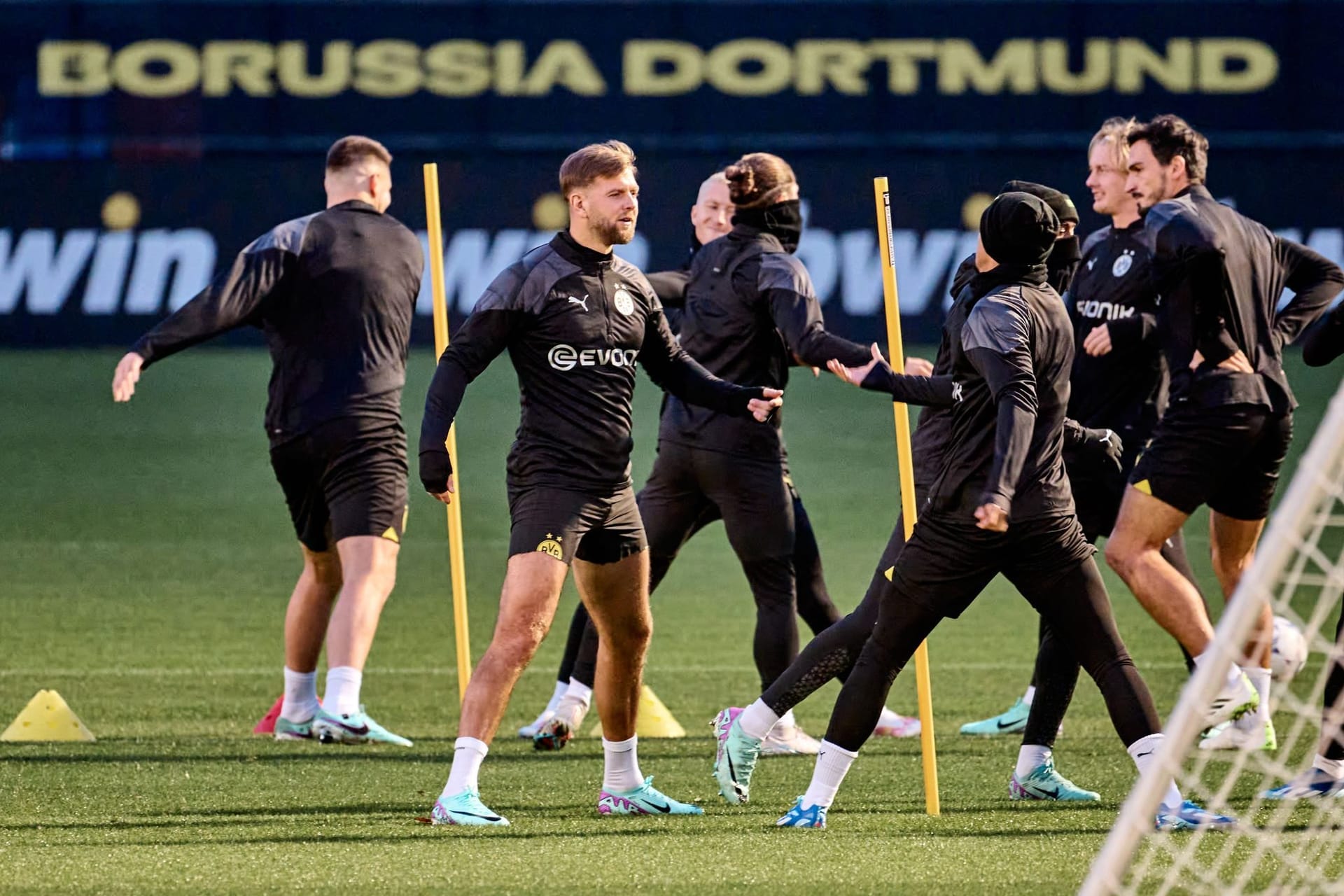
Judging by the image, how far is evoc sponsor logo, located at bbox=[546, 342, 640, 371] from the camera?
22.0ft

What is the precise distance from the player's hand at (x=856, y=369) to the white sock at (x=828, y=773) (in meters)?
1.10

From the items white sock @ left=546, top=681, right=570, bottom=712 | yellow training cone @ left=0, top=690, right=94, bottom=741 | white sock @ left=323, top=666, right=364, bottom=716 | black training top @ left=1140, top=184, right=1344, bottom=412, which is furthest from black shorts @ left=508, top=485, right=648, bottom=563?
yellow training cone @ left=0, top=690, right=94, bottom=741

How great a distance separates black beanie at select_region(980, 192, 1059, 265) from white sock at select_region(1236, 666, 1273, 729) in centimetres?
236

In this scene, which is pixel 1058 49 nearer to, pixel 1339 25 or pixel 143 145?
pixel 1339 25

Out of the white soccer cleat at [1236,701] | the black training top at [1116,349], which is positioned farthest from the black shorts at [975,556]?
the black training top at [1116,349]

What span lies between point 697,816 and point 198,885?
5.89ft

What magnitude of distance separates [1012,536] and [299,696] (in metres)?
3.56

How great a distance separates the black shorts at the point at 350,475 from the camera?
8695 millimetres

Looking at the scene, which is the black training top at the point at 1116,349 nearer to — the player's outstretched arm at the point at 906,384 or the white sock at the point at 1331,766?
the white sock at the point at 1331,766

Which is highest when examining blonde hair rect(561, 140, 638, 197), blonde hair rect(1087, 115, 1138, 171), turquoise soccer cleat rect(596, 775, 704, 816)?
blonde hair rect(1087, 115, 1138, 171)

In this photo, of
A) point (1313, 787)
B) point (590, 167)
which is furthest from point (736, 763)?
point (590, 167)

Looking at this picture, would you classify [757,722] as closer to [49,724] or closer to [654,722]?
[654,722]

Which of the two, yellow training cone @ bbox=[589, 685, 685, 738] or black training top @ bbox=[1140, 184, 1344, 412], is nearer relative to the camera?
black training top @ bbox=[1140, 184, 1344, 412]

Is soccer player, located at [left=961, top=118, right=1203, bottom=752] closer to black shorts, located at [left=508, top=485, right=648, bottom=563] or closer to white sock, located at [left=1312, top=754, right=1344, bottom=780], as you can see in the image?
white sock, located at [left=1312, top=754, right=1344, bottom=780]
